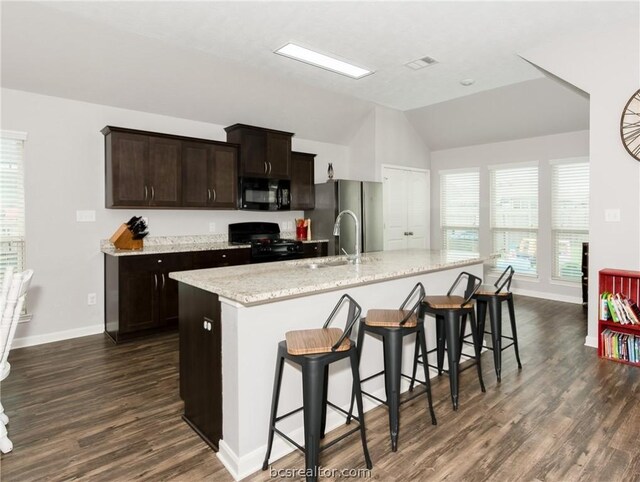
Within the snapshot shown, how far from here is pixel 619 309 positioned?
359 cm

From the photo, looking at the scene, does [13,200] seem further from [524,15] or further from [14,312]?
[524,15]

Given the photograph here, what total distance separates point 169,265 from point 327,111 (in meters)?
3.19

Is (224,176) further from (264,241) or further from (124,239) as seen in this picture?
(124,239)

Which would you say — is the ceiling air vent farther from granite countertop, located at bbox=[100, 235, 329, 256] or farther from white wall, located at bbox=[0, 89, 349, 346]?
white wall, located at bbox=[0, 89, 349, 346]

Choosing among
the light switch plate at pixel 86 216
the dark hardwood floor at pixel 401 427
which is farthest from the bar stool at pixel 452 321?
the light switch plate at pixel 86 216

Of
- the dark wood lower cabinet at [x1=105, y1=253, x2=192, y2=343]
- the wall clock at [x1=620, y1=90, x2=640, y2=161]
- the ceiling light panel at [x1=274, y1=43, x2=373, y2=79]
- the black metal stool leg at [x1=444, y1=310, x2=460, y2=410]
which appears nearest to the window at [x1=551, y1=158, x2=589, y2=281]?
the wall clock at [x1=620, y1=90, x2=640, y2=161]

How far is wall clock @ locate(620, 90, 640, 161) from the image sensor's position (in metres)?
3.59

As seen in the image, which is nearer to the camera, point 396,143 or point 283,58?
point 283,58

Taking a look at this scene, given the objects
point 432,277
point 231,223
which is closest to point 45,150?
point 231,223

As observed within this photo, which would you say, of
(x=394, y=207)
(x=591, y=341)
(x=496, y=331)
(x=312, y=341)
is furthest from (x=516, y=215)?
(x=312, y=341)

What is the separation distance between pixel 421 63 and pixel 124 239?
12.5 feet

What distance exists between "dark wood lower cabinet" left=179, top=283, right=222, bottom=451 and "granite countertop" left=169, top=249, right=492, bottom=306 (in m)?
0.12

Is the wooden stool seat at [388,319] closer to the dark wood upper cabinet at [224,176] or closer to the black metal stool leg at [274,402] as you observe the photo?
the black metal stool leg at [274,402]

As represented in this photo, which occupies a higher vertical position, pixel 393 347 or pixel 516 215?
pixel 516 215
